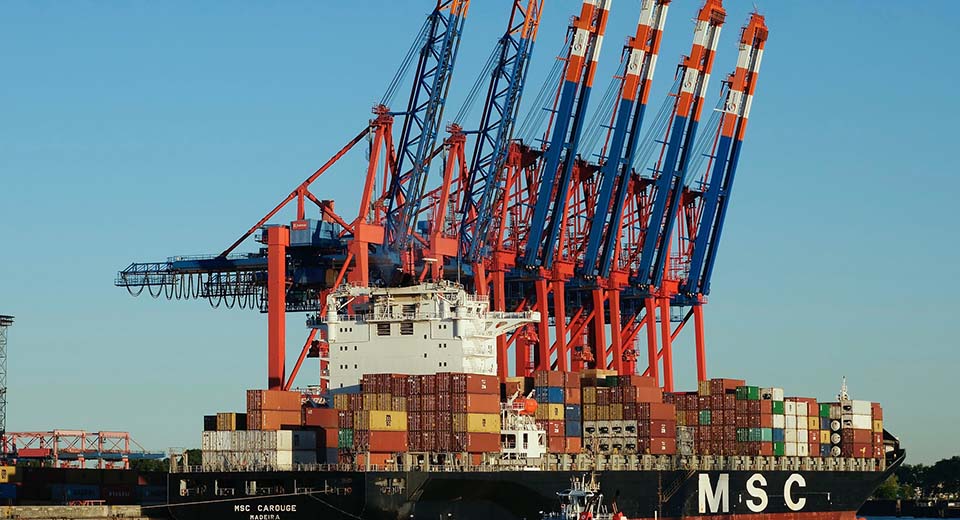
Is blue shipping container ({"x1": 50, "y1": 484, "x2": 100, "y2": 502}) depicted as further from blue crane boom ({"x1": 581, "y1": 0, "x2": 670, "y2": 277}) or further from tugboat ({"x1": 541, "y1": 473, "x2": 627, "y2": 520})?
blue crane boom ({"x1": 581, "y1": 0, "x2": 670, "y2": 277})

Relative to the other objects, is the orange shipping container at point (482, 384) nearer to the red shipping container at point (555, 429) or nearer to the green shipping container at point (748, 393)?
the red shipping container at point (555, 429)

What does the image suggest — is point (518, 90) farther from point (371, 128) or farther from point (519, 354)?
point (519, 354)

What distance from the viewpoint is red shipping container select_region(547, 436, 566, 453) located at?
69000mm

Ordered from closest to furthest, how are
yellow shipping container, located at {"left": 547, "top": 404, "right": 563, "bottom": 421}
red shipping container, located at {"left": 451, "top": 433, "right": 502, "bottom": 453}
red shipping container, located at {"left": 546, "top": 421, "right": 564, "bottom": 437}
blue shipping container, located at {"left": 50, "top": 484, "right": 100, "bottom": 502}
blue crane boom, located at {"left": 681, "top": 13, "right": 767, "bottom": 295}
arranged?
red shipping container, located at {"left": 451, "top": 433, "right": 502, "bottom": 453} → blue shipping container, located at {"left": 50, "top": 484, "right": 100, "bottom": 502} → red shipping container, located at {"left": 546, "top": 421, "right": 564, "bottom": 437} → yellow shipping container, located at {"left": 547, "top": 404, "right": 563, "bottom": 421} → blue crane boom, located at {"left": 681, "top": 13, "right": 767, "bottom": 295}

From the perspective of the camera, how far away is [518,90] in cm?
8475

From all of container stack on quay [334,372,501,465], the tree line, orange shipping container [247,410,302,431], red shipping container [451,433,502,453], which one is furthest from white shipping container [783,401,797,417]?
the tree line

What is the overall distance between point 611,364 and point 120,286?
2735 cm

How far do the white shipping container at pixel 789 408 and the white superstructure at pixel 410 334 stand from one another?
1901cm

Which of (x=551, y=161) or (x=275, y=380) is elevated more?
(x=551, y=161)

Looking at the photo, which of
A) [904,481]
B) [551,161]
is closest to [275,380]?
[551,161]

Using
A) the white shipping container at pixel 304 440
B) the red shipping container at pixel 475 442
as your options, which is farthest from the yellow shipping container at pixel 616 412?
the white shipping container at pixel 304 440

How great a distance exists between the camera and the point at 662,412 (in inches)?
2889

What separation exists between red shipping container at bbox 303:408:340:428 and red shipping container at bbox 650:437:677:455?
1630 centimetres

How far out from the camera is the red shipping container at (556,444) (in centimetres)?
6900
